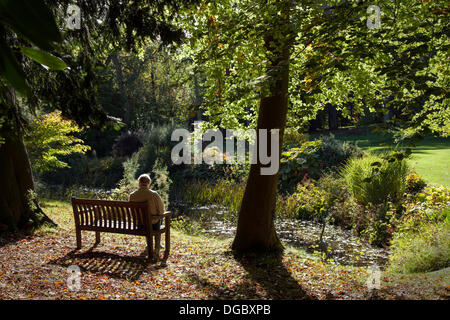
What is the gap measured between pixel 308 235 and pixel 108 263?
5246mm

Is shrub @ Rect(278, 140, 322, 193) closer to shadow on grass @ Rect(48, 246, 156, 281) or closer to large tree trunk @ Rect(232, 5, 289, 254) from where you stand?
large tree trunk @ Rect(232, 5, 289, 254)

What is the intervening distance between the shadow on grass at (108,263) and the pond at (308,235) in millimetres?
3366

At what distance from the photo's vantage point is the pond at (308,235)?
25.1 feet

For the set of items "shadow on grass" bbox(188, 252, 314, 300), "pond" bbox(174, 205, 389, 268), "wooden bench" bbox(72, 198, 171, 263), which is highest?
"wooden bench" bbox(72, 198, 171, 263)

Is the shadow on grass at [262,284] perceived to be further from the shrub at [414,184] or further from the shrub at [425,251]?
the shrub at [414,184]

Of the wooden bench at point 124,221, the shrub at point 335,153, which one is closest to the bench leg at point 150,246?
the wooden bench at point 124,221

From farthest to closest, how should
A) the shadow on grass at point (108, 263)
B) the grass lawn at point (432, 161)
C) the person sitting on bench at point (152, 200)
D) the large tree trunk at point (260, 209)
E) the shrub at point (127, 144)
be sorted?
the shrub at point (127, 144)
the grass lawn at point (432, 161)
the large tree trunk at point (260, 209)
the person sitting on bench at point (152, 200)
the shadow on grass at point (108, 263)

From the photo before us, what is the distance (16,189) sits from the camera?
7.16 meters

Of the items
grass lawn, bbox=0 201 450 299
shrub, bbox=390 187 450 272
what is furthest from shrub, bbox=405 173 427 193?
grass lawn, bbox=0 201 450 299

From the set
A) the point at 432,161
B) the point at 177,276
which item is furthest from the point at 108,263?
the point at 432,161

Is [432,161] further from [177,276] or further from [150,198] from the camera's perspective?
[177,276]

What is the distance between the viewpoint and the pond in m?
7.66

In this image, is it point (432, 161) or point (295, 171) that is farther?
point (432, 161)
